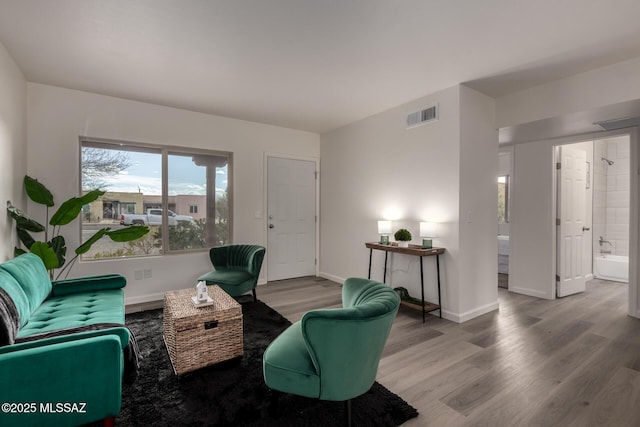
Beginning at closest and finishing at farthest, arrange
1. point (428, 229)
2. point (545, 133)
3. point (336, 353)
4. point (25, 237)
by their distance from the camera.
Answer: point (336, 353), point (25, 237), point (428, 229), point (545, 133)

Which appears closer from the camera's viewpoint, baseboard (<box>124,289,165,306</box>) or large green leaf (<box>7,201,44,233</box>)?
large green leaf (<box>7,201,44,233</box>)

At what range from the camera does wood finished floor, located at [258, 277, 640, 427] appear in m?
1.81

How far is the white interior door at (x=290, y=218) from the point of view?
4887 mm

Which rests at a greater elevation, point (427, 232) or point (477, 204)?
point (477, 204)

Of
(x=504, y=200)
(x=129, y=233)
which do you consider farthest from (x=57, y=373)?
(x=504, y=200)

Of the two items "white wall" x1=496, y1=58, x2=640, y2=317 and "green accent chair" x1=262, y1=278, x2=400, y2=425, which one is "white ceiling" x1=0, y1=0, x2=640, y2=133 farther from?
"green accent chair" x1=262, y1=278, x2=400, y2=425

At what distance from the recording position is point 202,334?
7.13 feet

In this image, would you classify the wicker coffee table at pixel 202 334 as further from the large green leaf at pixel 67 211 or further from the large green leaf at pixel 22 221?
the large green leaf at pixel 22 221

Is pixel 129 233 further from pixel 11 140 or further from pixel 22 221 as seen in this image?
pixel 11 140

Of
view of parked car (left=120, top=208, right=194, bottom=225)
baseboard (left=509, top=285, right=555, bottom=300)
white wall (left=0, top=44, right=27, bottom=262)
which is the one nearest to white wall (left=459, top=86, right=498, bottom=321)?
baseboard (left=509, top=285, right=555, bottom=300)

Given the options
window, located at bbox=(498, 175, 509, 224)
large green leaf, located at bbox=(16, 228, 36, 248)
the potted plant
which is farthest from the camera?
window, located at bbox=(498, 175, 509, 224)

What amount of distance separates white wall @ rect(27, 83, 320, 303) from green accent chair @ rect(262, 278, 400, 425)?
2886mm

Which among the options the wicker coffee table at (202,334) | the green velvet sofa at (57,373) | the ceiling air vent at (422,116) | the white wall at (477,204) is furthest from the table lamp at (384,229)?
the green velvet sofa at (57,373)

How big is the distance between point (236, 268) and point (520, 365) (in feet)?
10.1
